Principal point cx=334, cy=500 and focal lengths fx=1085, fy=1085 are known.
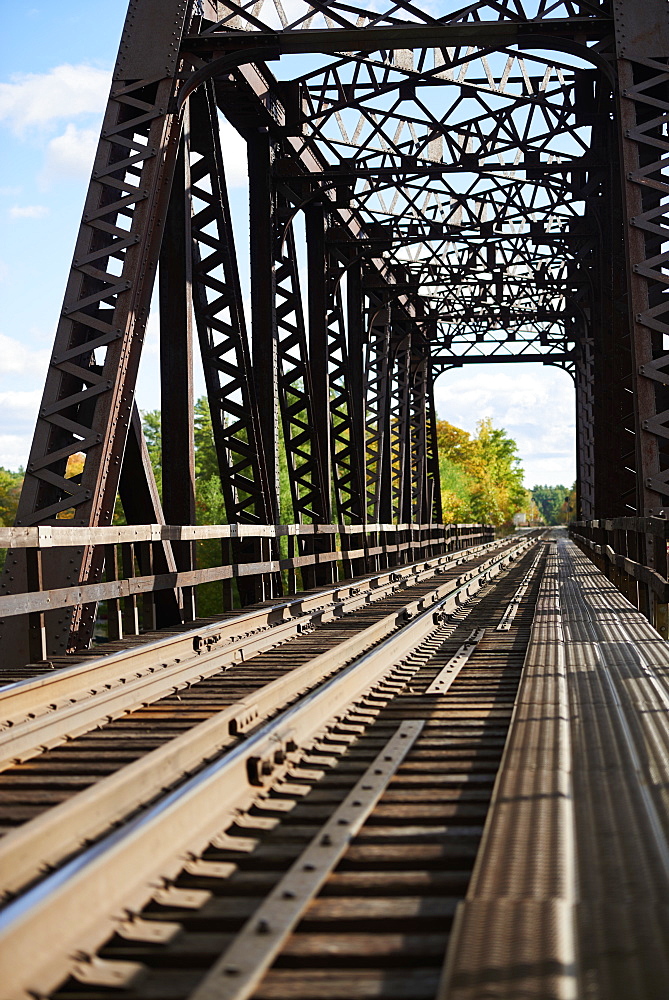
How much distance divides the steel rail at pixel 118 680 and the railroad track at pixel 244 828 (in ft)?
0.11

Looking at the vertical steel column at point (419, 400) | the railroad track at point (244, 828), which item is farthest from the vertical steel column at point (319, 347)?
the vertical steel column at point (419, 400)

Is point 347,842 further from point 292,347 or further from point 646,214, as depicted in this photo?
point 292,347

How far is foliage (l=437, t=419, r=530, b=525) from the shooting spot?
3666 inches

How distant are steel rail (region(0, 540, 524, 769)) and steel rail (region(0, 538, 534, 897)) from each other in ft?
2.66

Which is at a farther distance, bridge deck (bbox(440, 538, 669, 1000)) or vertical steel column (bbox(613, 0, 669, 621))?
vertical steel column (bbox(613, 0, 669, 621))

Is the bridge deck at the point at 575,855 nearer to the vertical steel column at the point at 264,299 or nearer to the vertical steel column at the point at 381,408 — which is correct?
the vertical steel column at the point at 264,299

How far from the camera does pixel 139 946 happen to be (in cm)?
262

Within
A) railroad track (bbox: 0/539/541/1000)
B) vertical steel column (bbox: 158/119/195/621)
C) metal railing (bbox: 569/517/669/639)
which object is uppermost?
vertical steel column (bbox: 158/119/195/621)

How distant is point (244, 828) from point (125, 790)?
46 cm

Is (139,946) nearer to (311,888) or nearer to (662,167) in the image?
(311,888)

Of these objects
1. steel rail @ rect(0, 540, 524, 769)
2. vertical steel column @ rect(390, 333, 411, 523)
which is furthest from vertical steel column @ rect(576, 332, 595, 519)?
steel rail @ rect(0, 540, 524, 769)

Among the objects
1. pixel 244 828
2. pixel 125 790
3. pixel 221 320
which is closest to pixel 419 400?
pixel 221 320

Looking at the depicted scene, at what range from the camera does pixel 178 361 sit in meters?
12.1

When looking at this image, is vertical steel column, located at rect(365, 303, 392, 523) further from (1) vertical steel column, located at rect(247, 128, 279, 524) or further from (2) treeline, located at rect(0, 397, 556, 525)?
(2) treeline, located at rect(0, 397, 556, 525)
